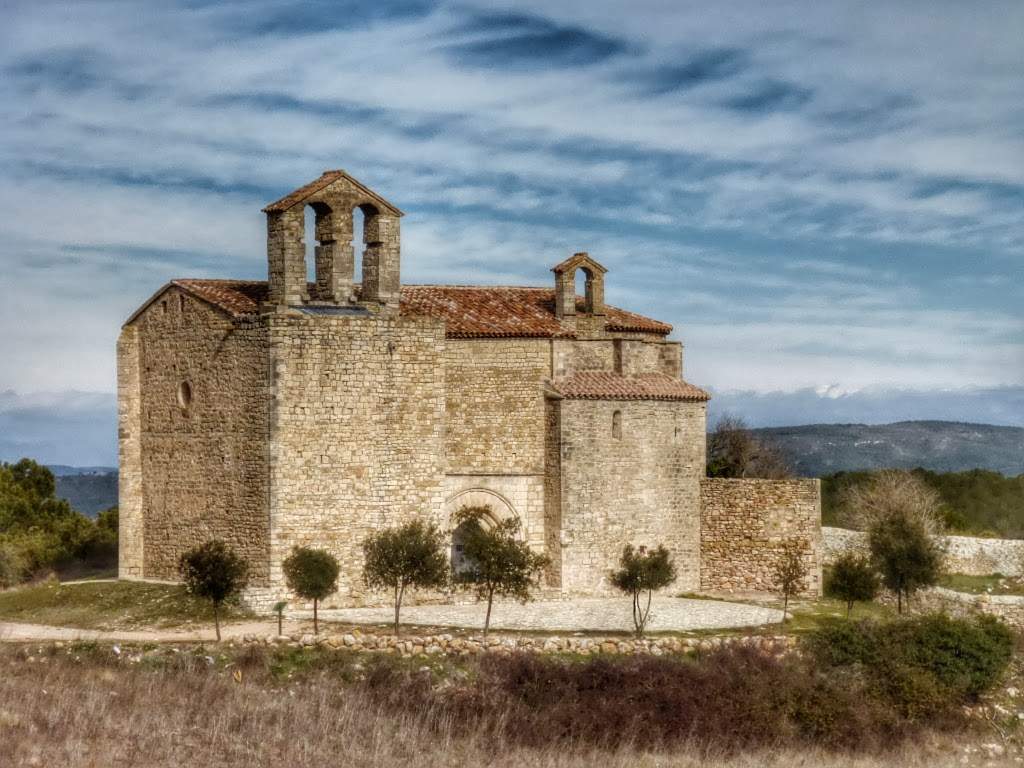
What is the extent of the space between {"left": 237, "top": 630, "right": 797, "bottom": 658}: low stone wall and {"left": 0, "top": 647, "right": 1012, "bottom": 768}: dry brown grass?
2.85 feet

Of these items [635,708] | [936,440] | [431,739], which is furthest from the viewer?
[936,440]

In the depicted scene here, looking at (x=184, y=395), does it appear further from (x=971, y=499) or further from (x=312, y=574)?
(x=971, y=499)

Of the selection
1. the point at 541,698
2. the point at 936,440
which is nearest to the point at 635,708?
the point at 541,698

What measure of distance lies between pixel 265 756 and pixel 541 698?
6119 mm

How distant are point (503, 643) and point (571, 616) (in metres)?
3.23

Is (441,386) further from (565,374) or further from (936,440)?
(936,440)

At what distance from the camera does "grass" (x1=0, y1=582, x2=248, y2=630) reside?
27734 mm

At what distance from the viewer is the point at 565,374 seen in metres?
32.1

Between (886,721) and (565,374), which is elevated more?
(565,374)

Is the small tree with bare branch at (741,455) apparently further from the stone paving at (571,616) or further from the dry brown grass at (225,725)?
the dry brown grass at (225,725)

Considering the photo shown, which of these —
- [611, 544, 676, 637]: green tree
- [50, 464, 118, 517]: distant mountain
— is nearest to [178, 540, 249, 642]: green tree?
[611, 544, 676, 637]: green tree

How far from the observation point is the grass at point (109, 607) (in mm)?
27734

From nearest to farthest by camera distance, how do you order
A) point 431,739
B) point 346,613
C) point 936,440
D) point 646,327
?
point 431,739 < point 346,613 < point 646,327 < point 936,440

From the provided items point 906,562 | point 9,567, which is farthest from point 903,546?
point 9,567
